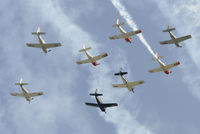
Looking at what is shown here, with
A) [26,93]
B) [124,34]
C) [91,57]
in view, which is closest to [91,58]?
[91,57]

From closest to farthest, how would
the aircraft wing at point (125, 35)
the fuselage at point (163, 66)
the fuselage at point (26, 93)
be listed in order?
the aircraft wing at point (125, 35), the fuselage at point (163, 66), the fuselage at point (26, 93)

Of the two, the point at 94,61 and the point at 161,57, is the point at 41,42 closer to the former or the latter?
the point at 94,61

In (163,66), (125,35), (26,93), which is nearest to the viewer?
(163,66)

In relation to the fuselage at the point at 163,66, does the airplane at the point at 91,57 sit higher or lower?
higher

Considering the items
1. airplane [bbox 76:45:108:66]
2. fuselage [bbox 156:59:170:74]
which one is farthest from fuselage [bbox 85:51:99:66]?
fuselage [bbox 156:59:170:74]

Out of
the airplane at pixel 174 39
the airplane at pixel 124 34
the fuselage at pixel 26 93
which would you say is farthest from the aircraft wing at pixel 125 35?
the fuselage at pixel 26 93

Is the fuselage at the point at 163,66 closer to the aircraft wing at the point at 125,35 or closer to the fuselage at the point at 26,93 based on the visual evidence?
the aircraft wing at the point at 125,35

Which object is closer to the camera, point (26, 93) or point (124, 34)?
point (124, 34)

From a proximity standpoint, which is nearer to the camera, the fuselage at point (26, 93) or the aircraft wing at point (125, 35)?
the aircraft wing at point (125, 35)

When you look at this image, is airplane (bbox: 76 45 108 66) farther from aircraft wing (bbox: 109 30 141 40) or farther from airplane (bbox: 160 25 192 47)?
airplane (bbox: 160 25 192 47)

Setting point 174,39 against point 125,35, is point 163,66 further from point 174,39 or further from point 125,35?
point 125,35

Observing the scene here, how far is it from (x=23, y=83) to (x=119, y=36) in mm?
26060

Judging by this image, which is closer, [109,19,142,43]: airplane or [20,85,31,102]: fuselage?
[109,19,142,43]: airplane

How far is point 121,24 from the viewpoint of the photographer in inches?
4717
